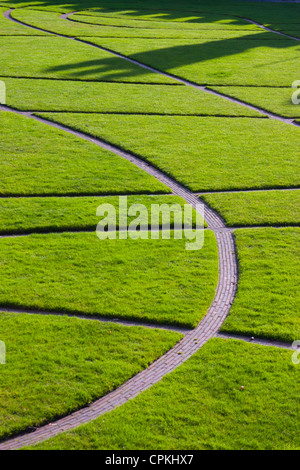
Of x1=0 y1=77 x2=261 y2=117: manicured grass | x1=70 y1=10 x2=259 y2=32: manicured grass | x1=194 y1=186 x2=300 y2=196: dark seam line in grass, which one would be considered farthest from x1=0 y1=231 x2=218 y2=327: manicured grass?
x1=70 y1=10 x2=259 y2=32: manicured grass

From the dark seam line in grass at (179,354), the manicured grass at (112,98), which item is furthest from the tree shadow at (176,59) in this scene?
the dark seam line in grass at (179,354)

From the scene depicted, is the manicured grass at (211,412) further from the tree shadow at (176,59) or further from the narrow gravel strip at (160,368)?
the tree shadow at (176,59)

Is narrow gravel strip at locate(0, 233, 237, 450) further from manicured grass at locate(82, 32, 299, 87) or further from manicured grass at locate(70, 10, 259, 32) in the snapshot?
manicured grass at locate(70, 10, 259, 32)

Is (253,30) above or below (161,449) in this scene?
above

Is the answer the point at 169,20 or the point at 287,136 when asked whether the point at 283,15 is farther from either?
the point at 287,136

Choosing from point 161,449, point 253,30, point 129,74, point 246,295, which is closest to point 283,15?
point 253,30
